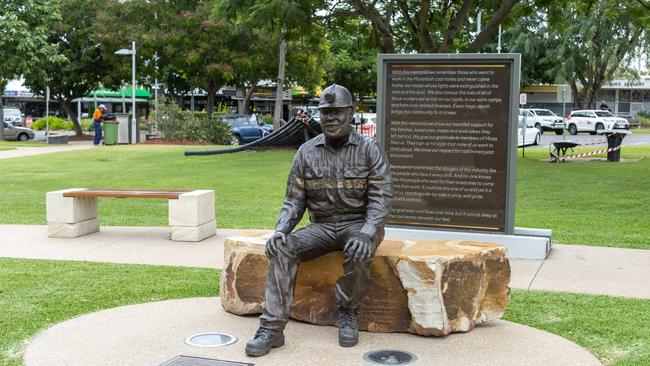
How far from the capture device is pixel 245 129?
32469mm

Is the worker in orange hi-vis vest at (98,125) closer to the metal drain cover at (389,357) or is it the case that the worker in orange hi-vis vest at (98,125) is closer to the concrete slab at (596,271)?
the concrete slab at (596,271)

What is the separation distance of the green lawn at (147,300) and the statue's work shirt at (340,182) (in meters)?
Answer: 1.57

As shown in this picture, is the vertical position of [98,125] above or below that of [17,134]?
above

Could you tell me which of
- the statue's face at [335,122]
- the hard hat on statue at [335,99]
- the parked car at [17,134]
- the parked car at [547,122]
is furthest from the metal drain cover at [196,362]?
the parked car at [547,122]

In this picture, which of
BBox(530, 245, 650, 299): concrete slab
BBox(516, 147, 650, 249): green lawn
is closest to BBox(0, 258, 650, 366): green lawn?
BBox(530, 245, 650, 299): concrete slab

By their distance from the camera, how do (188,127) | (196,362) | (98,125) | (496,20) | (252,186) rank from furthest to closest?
(98,125)
(188,127)
(496,20)
(252,186)
(196,362)

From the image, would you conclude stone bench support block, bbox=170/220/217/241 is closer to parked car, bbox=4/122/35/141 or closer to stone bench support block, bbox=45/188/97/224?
stone bench support block, bbox=45/188/97/224

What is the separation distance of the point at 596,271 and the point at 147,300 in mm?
4355

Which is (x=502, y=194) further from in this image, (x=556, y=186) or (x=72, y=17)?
(x=72, y=17)

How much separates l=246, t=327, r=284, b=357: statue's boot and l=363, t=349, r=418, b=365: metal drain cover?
1.94ft

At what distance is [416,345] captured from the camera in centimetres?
530

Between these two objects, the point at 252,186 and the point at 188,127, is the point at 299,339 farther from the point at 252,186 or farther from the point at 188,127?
the point at 188,127

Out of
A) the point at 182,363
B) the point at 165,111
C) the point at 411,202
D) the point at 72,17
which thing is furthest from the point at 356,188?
the point at 72,17

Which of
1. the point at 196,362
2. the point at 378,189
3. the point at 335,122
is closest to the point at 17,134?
the point at 335,122
